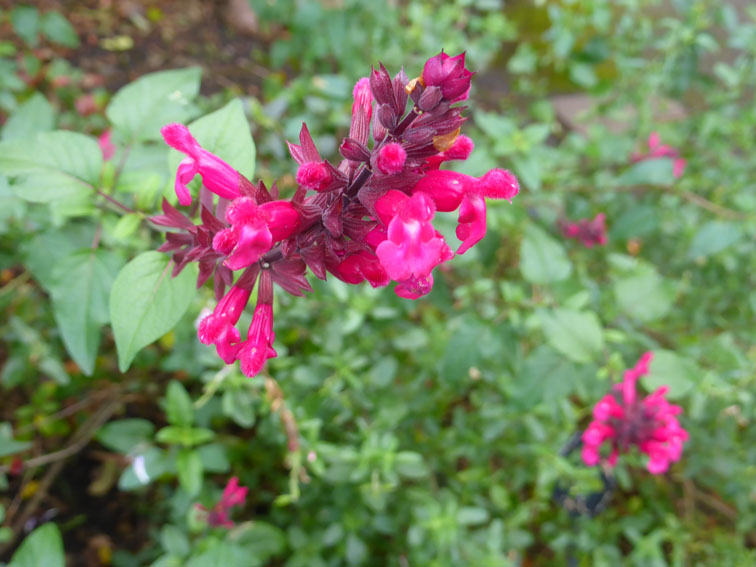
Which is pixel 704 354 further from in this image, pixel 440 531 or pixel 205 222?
pixel 205 222

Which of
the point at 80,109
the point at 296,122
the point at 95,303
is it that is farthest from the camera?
the point at 80,109

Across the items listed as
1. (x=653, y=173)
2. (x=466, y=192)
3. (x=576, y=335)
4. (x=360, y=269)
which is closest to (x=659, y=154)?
(x=653, y=173)

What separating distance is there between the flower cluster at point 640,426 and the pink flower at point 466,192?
114 centimetres

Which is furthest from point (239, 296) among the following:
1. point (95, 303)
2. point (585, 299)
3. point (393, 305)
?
point (585, 299)

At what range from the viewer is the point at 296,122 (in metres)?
2.45

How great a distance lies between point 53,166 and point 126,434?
1.12 metres

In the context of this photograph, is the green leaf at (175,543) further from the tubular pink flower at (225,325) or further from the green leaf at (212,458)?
the tubular pink flower at (225,325)

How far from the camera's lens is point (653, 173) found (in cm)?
224

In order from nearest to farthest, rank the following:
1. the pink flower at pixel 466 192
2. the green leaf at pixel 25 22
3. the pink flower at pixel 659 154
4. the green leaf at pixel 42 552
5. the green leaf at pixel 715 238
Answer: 1. the pink flower at pixel 466 192
2. the green leaf at pixel 42 552
3. the green leaf at pixel 715 238
4. the green leaf at pixel 25 22
5. the pink flower at pixel 659 154

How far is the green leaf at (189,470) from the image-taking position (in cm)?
165

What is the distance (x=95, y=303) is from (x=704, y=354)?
2273 mm

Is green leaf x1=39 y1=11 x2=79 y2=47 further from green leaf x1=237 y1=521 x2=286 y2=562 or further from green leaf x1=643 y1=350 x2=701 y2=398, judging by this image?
green leaf x1=643 y1=350 x2=701 y2=398

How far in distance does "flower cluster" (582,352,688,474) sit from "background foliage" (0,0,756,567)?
76mm

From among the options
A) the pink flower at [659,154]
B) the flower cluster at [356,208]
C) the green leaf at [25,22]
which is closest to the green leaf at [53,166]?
the flower cluster at [356,208]
